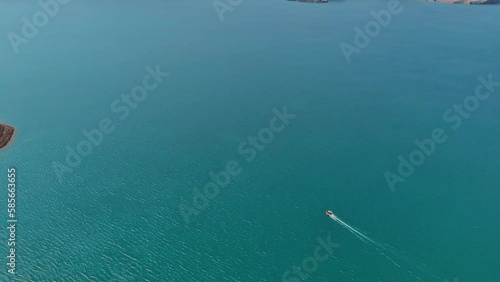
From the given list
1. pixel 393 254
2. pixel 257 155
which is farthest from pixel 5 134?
pixel 393 254

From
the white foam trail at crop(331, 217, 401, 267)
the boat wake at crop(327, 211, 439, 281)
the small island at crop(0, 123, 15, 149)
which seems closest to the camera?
the boat wake at crop(327, 211, 439, 281)

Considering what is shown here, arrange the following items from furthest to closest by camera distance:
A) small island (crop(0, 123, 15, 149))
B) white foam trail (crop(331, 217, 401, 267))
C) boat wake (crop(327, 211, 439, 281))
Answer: small island (crop(0, 123, 15, 149)) → white foam trail (crop(331, 217, 401, 267)) → boat wake (crop(327, 211, 439, 281))

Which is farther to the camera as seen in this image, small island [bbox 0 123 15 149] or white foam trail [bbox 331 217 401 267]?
small island [bbox 0 123 15 149]

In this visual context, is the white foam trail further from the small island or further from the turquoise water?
the small island

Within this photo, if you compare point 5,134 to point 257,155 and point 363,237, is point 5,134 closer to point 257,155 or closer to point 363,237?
point 257,155

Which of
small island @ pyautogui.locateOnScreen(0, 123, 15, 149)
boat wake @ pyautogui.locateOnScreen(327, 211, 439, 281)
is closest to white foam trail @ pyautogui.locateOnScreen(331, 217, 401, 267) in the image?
boat wake @ pyautogui.locateOnScreen(327, 211, 439, 281)

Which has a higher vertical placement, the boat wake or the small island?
the small island

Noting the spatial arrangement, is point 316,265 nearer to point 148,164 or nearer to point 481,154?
point 148,164
